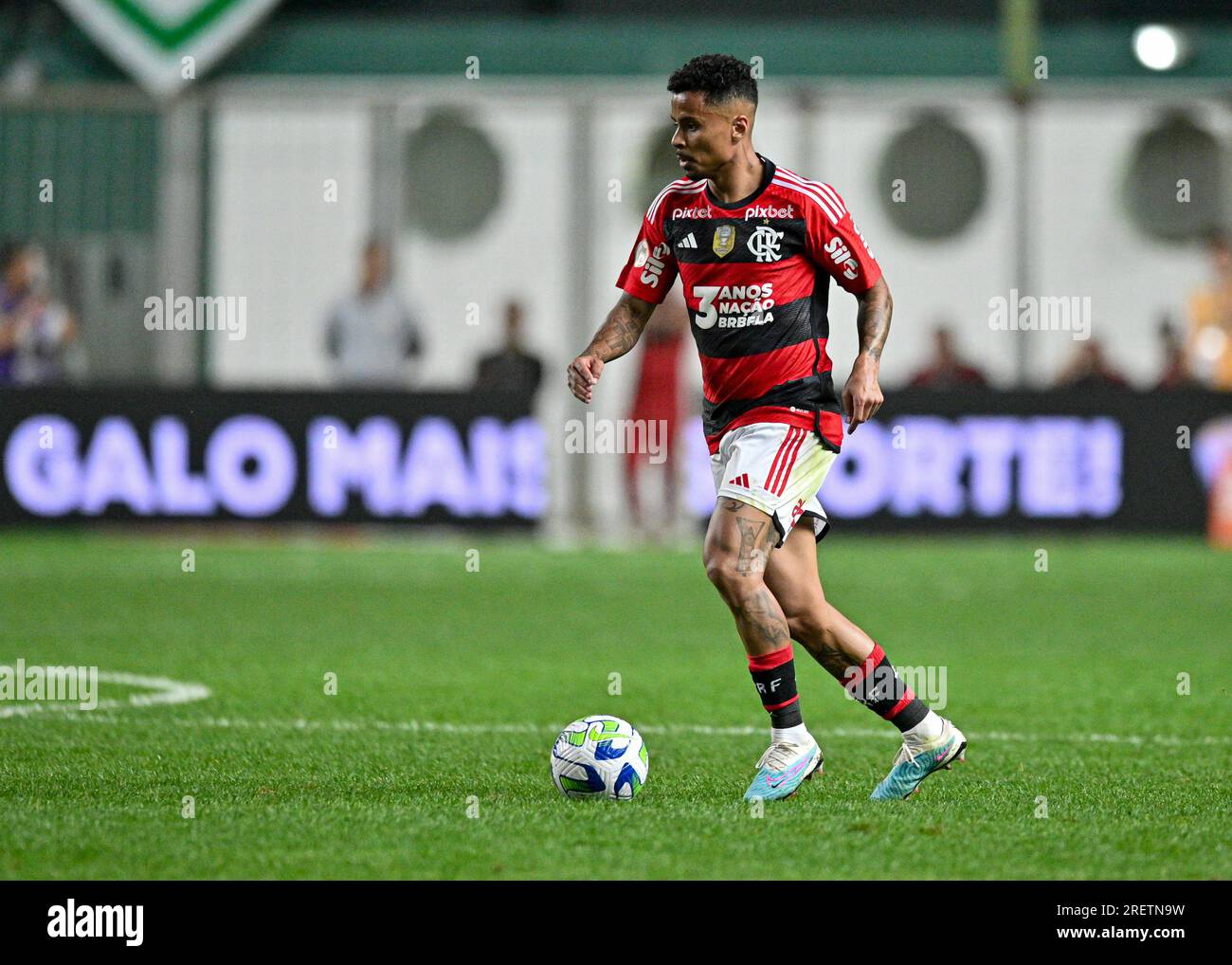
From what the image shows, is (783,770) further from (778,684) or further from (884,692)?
(884,692)

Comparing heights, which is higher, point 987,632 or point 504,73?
point 504,73

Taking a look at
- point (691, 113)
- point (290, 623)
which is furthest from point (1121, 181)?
point (691, 113)

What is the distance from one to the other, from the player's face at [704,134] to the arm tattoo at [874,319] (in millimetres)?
619

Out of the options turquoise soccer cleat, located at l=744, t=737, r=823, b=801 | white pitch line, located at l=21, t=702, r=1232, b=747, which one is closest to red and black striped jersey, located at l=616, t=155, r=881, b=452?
turquoise soccer cleat, located at l=744, t=737, r=823, b=801

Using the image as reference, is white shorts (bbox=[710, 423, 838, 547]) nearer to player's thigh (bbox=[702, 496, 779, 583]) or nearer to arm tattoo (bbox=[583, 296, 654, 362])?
player's thigh (bbox=[702, 496, 779, 583])

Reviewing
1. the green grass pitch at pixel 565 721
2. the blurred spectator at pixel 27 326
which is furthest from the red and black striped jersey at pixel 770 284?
the blurred spectator at pixel 27 326

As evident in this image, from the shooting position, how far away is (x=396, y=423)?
16.0 metres

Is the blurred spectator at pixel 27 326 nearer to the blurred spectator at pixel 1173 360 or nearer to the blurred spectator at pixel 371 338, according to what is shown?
the blurred spectator at pixel 371 338

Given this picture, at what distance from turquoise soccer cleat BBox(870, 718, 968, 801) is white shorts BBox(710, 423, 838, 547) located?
75cm

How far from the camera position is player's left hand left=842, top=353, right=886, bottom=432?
236 inches

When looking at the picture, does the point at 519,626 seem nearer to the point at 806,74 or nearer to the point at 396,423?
the point at 396,423

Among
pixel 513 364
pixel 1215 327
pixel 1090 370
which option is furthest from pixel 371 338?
pixel 1215 327
